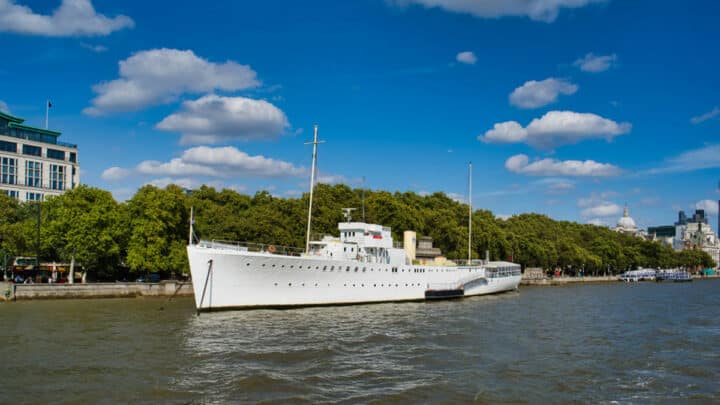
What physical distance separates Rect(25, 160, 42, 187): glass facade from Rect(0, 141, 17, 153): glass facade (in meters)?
2.73

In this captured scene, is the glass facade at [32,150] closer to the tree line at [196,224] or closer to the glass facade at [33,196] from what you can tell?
the glass facade at [33,196]

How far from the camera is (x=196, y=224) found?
6462 cm

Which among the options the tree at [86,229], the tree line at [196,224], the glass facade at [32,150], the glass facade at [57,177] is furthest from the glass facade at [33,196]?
the tree at [86,229]

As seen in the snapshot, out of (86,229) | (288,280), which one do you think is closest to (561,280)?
(288,280)

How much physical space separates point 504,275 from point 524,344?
45.9 m

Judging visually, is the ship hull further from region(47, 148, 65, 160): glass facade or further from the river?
region(47, 148, 65, 160): glass facade

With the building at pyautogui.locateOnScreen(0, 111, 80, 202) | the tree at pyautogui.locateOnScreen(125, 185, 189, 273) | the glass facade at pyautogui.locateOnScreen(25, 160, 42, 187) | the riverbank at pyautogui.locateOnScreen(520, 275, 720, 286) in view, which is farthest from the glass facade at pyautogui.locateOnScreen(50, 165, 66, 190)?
the riverbank at pyautogui.locateOnScreen(520, 275, 720, 286)

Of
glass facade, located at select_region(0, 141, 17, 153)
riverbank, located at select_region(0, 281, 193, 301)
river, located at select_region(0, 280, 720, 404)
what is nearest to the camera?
river, located at select_region(0, 280, 720, 404)

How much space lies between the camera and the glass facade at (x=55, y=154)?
9206cm

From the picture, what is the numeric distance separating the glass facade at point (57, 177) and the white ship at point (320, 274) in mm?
61269

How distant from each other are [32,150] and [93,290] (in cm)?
5165

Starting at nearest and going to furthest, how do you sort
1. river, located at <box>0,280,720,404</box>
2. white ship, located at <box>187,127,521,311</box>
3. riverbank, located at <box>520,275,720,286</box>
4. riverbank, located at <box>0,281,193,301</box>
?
river, located at <box>0,280,720,404</box> → white ship, located at <box>187,127,521,311</box> → riverbank, located at <box>0,281,193,301</box> → riverbank, located at <box>520,275,720,286</box>

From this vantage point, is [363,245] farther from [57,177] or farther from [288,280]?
[57,177]

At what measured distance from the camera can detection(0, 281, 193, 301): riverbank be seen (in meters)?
46.2
